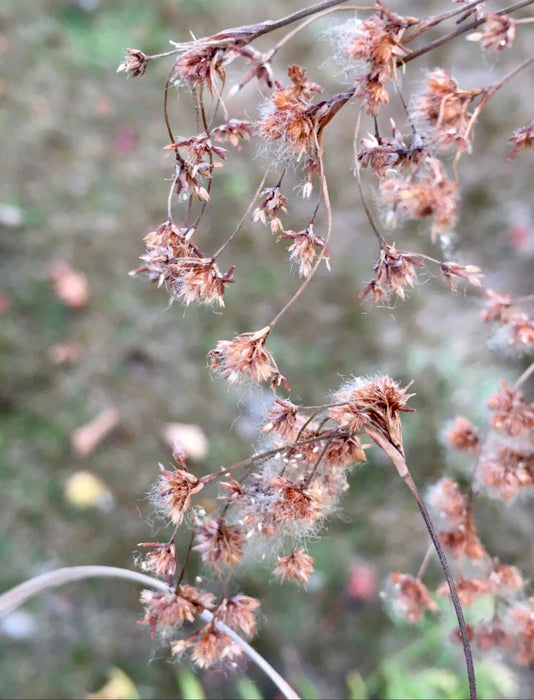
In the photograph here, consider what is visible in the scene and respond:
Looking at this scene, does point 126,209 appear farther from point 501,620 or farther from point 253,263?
point 501,620

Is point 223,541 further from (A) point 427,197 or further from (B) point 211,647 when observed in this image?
(A) point 427,197

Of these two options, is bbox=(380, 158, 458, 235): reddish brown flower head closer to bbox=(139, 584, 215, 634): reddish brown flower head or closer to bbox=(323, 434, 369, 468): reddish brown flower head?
bbox=(323, 434, 369, 468): reddish brown flower head

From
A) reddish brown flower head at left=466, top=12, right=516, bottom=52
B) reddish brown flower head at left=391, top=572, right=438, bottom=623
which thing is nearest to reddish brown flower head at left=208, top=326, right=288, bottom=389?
reddish brown flower head at left=466, top=12, right=516, bottom=52

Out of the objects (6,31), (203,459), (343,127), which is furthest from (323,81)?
(203,459)

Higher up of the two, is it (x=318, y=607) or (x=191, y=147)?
(x=318, y=607)

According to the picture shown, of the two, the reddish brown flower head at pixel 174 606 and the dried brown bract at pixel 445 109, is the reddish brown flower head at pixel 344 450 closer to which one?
the reddish brown flower head at pixel 174 606

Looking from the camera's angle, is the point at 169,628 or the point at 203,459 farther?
the point at 203,459
